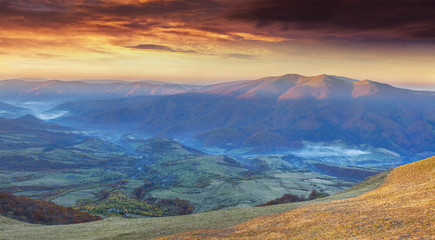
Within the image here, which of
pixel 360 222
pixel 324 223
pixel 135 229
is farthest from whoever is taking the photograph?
pixel 135 229

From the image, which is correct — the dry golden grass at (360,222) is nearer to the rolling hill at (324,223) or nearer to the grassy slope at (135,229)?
the rolling hill at (324,223)

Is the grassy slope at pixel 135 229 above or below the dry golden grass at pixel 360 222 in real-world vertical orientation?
below

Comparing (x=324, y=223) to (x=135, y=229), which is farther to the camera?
(x=135, y=229)

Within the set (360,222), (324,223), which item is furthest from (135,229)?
(360,222)

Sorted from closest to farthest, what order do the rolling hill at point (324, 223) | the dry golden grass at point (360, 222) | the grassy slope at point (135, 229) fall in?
the dry golden grass at point (360, 222) < the rolling hill at point (324, 223) < the grassy slope at point (135, 229)

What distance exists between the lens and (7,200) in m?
91.4

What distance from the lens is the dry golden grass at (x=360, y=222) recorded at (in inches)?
1307

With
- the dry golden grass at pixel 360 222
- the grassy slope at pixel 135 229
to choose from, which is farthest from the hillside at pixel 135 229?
the dry golden grass at pixel 360 222

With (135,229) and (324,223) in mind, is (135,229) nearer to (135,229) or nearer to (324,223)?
(135,229)

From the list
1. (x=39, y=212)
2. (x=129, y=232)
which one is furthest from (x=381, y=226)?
(x=39, y=212)

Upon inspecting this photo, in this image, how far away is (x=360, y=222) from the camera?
124 ft

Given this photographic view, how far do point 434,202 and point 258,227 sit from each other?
25.1 m

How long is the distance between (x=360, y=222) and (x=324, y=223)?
4.68 metres

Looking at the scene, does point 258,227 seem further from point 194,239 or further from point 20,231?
point 20,231
